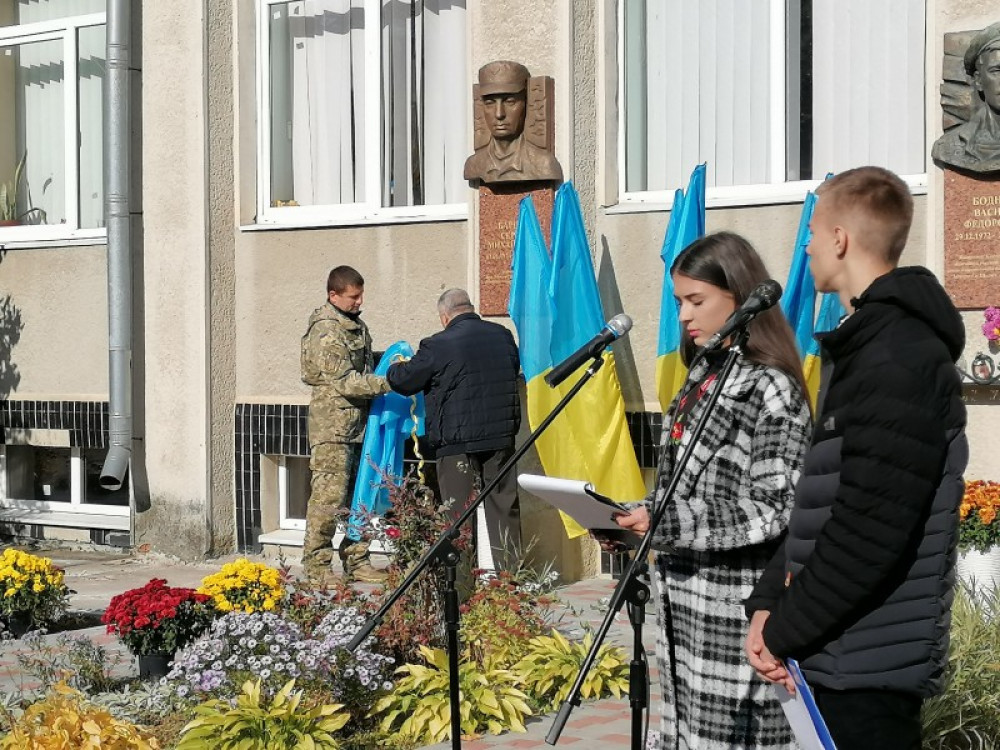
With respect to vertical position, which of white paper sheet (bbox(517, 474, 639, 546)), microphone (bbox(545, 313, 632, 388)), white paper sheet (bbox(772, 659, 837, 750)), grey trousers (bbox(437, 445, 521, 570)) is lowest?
grey trousers (bbox(437, 445, 521, 570))

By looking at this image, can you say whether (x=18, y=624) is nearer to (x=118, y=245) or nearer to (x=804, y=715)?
(x=118, y=245)

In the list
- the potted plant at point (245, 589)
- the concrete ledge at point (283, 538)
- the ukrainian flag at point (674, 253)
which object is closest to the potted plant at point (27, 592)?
the potted plant at point (245, 589)

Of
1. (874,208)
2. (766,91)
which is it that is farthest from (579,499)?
(766,91)

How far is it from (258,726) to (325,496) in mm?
4522

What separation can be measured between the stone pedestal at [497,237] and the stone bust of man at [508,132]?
4.1 inches

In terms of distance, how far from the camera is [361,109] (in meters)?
12.0

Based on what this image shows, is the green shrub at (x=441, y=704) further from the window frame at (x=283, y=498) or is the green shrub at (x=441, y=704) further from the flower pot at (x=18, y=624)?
the window frame at (x=283, y=498)

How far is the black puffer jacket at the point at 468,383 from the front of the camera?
31.4 ft

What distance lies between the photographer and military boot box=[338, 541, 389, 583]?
286 inches

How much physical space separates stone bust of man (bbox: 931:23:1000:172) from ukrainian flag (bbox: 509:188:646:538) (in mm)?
2335

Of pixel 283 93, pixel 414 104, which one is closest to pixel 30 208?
pixel 283 93

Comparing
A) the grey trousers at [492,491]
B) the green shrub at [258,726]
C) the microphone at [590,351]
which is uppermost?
the microphone at [590,351]

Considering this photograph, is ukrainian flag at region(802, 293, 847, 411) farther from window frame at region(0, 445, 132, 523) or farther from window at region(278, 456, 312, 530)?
window frame at region(0, 445, 132, 523)

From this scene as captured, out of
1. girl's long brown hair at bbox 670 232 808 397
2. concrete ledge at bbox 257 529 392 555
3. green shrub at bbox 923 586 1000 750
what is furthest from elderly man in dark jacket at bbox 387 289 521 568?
girl's long brown hair at bbox 670 232 808 397
